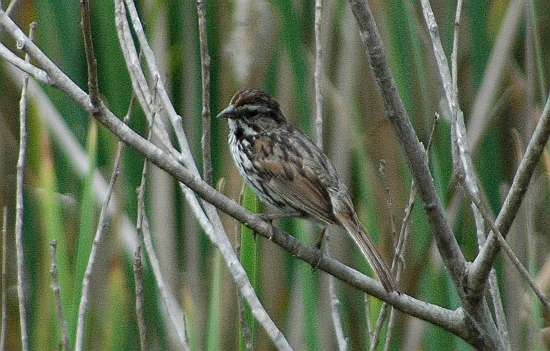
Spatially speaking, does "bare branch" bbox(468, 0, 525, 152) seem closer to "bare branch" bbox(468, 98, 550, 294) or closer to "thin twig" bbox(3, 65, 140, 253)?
"thin twig" bbox(3, 65, 140, 253)

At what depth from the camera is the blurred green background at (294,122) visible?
10.3ft

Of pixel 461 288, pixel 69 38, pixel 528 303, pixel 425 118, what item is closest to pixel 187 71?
pixel 69 38

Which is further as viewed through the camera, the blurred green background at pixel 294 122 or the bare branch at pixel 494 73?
the bare branch at pixel 494 73

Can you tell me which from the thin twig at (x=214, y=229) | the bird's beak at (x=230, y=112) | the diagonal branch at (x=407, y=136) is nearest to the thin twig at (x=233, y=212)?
the thin twig at (x=214, y=229)

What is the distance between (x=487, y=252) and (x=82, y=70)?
166 centimetres

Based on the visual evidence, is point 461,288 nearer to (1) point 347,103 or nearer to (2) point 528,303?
(2) point 528,303

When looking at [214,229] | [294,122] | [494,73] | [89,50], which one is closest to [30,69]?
[89,50]

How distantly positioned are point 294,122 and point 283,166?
64 cm

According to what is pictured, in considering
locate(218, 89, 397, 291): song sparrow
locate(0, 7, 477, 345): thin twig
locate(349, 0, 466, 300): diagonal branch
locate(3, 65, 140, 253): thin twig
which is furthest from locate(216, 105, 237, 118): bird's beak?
locate(349, 0, 466, 300): diagonal branch

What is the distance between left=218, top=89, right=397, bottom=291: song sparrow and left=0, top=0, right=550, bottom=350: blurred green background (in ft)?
0.28

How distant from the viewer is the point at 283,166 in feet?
10.0

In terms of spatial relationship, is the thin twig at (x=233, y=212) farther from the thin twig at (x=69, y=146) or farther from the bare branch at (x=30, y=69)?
the thin twig at (x=69, y=146)

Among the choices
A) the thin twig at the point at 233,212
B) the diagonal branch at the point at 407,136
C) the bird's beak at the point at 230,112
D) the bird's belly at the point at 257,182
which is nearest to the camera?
the diagonal branch at the point at 407,136

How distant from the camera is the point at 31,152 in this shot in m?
3.46
